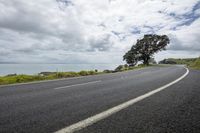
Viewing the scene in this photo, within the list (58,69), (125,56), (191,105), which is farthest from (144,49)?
(191,105)

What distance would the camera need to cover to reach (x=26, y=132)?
126 inches

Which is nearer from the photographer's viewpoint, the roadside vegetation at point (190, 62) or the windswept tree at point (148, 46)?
the roadside vegetation at point (190, 62)

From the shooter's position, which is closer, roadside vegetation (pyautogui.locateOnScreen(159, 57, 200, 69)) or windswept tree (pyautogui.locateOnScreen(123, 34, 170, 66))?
roadside vegetation (pyautogui.locateOnScreen(159, 57, 200, 69))

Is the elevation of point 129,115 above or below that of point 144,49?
below

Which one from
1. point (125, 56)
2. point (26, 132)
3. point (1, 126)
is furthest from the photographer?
point (125, 56)

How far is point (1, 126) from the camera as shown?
11.6 ft

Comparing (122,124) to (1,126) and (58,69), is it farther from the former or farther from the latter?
(58,69)

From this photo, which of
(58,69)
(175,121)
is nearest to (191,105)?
(175,121)

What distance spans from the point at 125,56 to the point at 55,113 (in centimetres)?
7287

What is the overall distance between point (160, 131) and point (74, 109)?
2237mm

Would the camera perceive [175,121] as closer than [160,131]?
No

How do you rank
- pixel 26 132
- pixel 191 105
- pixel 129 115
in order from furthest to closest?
pixel 191 105, pixel 129 115, pixel 26 132

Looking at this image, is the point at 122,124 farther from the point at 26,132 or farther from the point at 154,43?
the point at 154,43

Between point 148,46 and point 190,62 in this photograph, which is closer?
point 148,46
